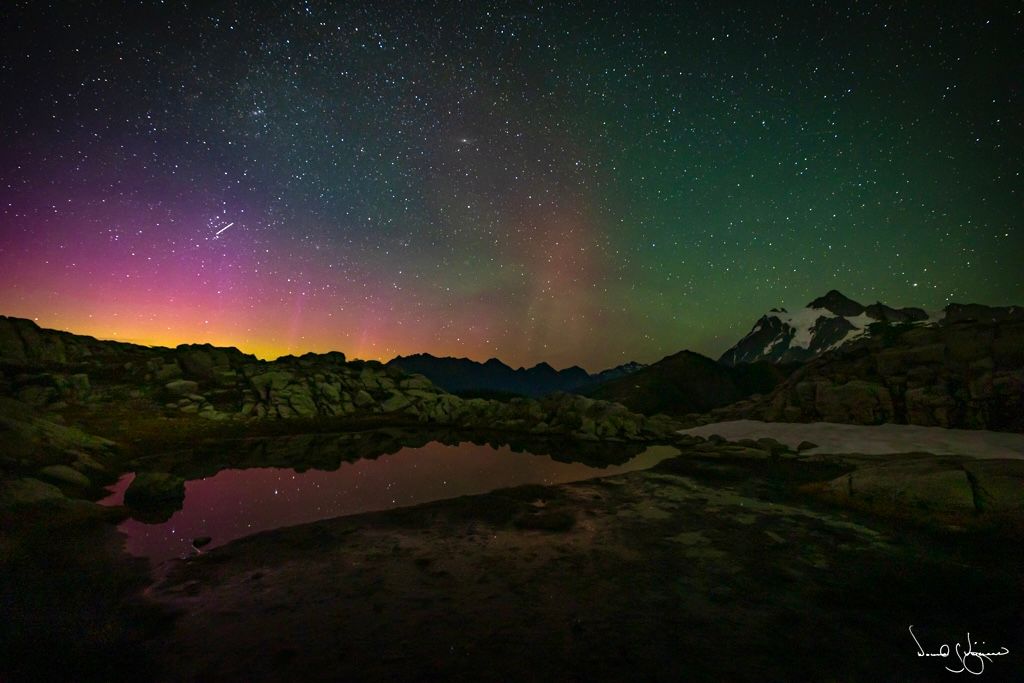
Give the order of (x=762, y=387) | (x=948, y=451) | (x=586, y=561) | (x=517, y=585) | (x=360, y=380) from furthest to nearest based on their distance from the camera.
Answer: (x=762, y=387), (x=360, y=380), (x=948, y=451), (x=586, y=561), (x=517, y=585)

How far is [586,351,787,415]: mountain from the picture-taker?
5600 centimetres

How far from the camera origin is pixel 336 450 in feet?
64.4

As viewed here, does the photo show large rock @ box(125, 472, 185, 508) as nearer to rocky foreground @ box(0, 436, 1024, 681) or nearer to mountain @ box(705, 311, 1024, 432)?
rocky foreground @ box(0, 436, 1024, 681)

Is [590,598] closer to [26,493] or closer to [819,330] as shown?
[26,493]

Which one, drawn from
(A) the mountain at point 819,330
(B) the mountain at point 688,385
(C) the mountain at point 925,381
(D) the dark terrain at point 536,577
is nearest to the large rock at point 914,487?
(D) the dark terrain at point 536,577

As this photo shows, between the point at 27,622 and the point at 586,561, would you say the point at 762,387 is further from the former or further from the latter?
the point at 27,622

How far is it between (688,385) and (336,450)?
177 feet

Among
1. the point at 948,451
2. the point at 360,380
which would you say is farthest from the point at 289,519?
the point at 360,380

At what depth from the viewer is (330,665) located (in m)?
4.23

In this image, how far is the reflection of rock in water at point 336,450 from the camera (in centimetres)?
1544

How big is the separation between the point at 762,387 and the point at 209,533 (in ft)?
225
